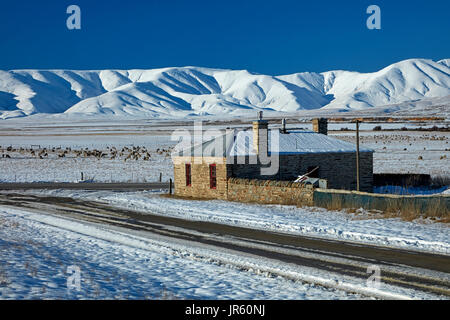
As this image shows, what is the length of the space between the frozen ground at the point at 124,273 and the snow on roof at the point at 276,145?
12.6m

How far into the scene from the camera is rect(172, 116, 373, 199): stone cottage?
2811cm

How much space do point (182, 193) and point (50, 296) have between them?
67.9ft

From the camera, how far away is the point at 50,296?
960cm

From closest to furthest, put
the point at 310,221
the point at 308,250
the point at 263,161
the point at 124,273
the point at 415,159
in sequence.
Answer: the point at 124,273, the point at 308,250, the point at 310,221, the point at 263,161, the point at 415,159

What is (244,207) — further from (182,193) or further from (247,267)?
(247,267)

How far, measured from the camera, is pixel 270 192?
2472 cm

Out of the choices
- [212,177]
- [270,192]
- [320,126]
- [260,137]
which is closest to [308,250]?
[270,192]

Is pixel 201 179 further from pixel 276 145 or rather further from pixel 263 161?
pixel 276 145

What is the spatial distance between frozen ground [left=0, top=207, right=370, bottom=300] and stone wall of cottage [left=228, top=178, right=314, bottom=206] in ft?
29.7

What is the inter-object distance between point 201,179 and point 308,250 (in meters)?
15.3

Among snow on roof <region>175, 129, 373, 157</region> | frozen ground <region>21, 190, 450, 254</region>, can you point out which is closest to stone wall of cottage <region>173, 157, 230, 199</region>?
snow on roof <region>175, 129, 373, 157</region>

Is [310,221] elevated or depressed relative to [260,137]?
depressed

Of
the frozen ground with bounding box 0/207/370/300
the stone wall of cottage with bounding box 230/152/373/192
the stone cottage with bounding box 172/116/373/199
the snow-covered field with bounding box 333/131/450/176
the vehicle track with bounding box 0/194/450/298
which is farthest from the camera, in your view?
the snow-covered field with bounding box 333/131/450/176

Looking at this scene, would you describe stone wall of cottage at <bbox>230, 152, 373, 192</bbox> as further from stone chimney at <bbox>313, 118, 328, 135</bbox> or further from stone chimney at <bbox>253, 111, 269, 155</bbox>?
stone chimney at <bbox>313, 118, 328, 135</bbox>
